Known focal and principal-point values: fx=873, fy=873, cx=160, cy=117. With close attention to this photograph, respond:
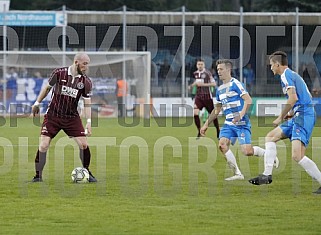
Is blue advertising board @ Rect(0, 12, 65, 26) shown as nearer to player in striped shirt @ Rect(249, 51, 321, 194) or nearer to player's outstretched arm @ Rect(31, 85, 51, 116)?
player's outstretched arm @ Rect(31, 85, 51, 116)

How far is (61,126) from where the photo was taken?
44.6 ft

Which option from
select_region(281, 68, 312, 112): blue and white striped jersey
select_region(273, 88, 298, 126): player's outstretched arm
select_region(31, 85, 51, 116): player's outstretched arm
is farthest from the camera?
select_region(31, 85, 51, 116): player's outstretched arm

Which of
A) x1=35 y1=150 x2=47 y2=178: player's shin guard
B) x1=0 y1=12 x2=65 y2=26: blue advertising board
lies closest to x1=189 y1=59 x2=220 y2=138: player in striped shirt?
x1=35 y1=150 x2=47 y2=178: player's shin guard

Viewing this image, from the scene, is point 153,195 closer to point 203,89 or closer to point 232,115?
point 232,115

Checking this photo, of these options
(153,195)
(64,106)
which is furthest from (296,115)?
(64,106)

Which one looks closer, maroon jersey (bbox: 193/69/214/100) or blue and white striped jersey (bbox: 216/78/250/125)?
blue and white striped jersey (bbox: 216/78/250/125)

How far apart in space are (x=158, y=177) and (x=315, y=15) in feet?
82.5

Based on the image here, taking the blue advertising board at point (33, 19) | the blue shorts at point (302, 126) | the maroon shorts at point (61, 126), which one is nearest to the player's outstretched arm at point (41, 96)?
the maroon shorts at point (61, 126)

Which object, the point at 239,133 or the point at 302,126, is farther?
the point at 239,133

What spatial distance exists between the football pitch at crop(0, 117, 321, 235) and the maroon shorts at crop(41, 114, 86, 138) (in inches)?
30.4

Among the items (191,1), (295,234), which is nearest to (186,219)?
(295,234)

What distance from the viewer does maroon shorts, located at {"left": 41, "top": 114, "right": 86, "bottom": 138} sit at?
13562 millimetres

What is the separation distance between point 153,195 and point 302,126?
7.53 feet

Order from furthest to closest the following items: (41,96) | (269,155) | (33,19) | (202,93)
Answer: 1. (33,19)
2. (202,93)
3. (41,96)
4. (269,155)
